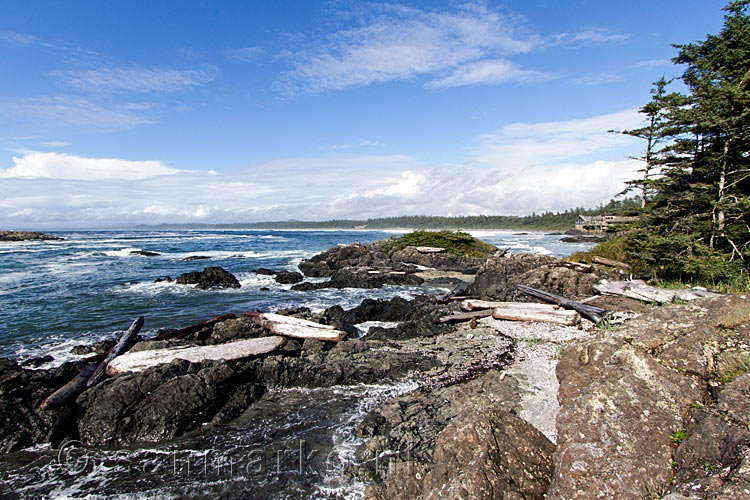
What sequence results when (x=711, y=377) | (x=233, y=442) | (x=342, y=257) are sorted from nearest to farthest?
1. (x=711, y=377)
2. (x=233, y=442)
3. (x=342, y=257)

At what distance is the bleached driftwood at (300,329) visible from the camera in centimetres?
915

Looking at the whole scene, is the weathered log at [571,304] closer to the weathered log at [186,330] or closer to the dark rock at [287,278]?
the weathered log at [186,330]

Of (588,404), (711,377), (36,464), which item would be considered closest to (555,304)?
(711,377)

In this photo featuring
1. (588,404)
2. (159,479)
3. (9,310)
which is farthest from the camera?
(9,310)

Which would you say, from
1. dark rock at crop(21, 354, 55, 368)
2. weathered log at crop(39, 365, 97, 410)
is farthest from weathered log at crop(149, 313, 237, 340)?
weathered log at crop(39, 365, 97, 410)

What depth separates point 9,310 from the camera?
14219 millimetres

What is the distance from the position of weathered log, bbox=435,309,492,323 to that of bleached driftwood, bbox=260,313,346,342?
355 cm

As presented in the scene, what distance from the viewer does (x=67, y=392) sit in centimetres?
627

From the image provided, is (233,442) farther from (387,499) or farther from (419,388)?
(419,388)

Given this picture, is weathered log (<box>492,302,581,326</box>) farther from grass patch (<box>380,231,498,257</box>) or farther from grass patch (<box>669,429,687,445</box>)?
grass patch (<box>380,231,498,257</box>)

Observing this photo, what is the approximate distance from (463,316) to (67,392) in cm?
986

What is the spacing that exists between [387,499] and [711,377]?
3.54 meters

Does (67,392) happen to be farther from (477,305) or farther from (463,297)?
(463,297)

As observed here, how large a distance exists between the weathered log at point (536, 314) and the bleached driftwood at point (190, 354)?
6911 millimetres
